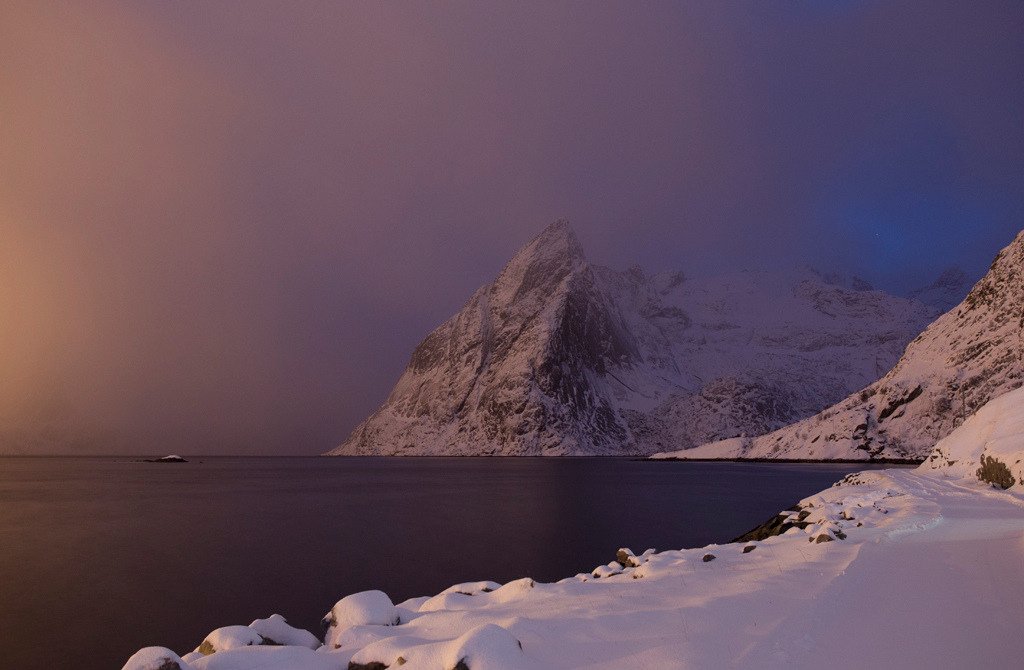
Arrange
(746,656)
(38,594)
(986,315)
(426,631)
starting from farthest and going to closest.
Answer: (986,315)
(38,594)
(426,631)
(746,656)

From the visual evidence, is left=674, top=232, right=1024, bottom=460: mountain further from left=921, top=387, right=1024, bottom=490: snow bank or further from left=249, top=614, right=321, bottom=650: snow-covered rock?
left=249, top=614, right=321, bottom=650: snow-covered rock

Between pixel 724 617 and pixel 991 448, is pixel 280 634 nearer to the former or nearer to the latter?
pixel 724 617

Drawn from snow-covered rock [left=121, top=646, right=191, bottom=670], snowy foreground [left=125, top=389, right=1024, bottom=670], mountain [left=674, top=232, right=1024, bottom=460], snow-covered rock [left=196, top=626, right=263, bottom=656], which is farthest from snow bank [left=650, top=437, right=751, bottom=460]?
snow-covered rock [left=121, top=646, right=191, bottom=670]

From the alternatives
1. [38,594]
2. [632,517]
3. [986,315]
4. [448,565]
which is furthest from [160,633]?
[986,315]

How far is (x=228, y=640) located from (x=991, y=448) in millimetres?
32331

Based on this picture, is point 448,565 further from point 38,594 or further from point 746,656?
point 746,656

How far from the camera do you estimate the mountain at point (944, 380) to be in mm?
77625

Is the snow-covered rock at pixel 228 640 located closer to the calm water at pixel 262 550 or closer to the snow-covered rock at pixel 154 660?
the snow-covered rock at pixel 154 660

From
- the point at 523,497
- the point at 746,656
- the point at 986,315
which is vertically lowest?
the point at 523,497

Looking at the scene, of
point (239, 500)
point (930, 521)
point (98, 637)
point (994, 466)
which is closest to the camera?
point (930, 521)

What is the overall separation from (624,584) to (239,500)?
→ 183 feet

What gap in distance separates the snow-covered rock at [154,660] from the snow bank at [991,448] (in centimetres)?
2791

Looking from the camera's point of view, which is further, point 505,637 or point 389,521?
point 389,521

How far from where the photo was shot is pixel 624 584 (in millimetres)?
10148
